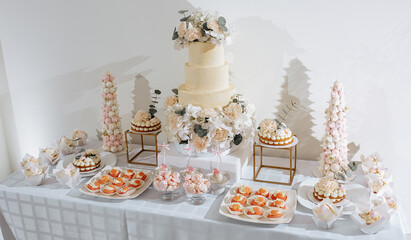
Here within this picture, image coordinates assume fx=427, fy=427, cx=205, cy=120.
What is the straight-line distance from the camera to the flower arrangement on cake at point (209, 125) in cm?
219

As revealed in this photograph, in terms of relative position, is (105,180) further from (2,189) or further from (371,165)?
(371,165)

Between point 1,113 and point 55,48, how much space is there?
76cm

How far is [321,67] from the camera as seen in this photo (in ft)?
7.91

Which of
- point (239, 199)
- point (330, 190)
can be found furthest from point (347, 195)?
point (239, 199)

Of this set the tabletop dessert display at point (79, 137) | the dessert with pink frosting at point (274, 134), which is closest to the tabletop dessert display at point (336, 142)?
the dessert with pink frosting at point (274, 134)

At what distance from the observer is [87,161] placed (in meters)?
2.42

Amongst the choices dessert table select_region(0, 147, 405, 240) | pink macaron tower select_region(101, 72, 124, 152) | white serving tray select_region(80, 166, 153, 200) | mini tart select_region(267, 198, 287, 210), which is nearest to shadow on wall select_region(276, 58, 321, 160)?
dessert table select_region(0, 147, 405, 240)

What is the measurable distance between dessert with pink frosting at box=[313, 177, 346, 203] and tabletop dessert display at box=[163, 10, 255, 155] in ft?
1.55

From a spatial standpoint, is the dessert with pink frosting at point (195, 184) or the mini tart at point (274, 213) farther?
the dessert with pink frosting at point (195, 184)

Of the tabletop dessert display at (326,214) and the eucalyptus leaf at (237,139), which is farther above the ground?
the eucalyptus leaf at (237,139)

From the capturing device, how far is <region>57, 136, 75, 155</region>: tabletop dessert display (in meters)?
2.69

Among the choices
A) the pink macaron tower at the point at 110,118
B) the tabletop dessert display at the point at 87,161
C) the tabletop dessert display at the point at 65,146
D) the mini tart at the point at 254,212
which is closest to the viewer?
the mini tart at the point at 254,212

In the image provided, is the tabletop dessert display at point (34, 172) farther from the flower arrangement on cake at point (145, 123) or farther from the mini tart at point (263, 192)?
the mini tart at point (263, 192)

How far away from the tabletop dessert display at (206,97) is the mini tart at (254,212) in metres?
0.40
